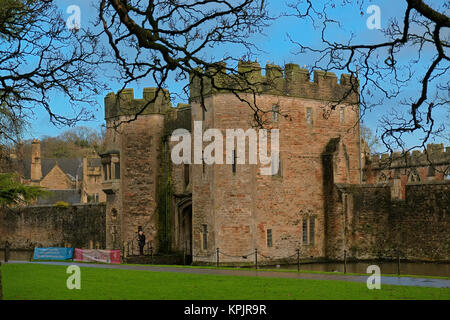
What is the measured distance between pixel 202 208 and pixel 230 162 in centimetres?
259

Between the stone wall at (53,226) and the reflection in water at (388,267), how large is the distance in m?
15.7

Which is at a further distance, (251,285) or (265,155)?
(265,155)

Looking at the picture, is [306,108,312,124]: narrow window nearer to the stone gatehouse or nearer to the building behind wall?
the stone gatehouse

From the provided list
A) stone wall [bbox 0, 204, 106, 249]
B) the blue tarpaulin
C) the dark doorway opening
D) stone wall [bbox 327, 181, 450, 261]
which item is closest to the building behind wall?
stone wall [bbox 0, 204, 106, 249]

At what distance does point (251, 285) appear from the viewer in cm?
1894

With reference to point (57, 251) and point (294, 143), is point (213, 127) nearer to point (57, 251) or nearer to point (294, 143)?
point (294, 143)

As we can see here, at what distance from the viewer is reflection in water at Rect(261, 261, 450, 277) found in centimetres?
2850

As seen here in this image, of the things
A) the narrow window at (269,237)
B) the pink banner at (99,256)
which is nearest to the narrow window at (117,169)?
the pink banner at (99,256)

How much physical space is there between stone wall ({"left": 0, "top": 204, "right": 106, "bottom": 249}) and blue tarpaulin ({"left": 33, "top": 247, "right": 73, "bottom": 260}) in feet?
31.9

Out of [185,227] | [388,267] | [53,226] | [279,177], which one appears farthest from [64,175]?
[388,267]

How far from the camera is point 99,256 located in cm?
3183

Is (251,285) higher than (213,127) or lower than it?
lower
